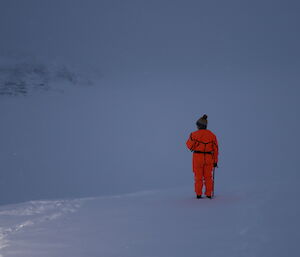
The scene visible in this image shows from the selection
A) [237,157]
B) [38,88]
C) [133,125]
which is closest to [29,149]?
[133,125]

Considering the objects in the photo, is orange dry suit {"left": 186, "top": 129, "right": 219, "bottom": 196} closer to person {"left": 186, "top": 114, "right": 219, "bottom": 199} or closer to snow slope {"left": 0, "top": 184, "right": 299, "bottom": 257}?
person {"left": 186, "top": 114, "right": 219, "bottom": 199}

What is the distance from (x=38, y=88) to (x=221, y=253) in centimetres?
2797

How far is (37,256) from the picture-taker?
148 inches

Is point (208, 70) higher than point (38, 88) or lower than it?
higher

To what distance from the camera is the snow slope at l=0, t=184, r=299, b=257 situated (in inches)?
150

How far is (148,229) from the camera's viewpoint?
4.71m

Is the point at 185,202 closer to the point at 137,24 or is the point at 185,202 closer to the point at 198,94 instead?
the point at 198,94

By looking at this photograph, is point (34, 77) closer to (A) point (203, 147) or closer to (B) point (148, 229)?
(A) point (203, 147)

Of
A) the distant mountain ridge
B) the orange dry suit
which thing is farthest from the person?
the distant mountain ridge

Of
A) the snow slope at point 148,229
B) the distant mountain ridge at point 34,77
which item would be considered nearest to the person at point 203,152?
the snow slope at point 148,229

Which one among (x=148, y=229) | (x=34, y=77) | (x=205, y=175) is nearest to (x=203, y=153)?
(x=205, y=175)

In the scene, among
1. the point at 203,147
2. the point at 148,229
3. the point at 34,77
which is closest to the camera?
the point at 148,229

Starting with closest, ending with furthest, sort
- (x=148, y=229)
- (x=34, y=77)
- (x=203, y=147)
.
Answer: (x=148, y=229), (x=203, y=147), (x=34, y=77)

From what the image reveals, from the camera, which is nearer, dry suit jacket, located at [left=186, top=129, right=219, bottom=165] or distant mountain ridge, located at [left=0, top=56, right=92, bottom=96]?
dry suit jacket, located at [left=186, top=129, right=219, bottom=165]
